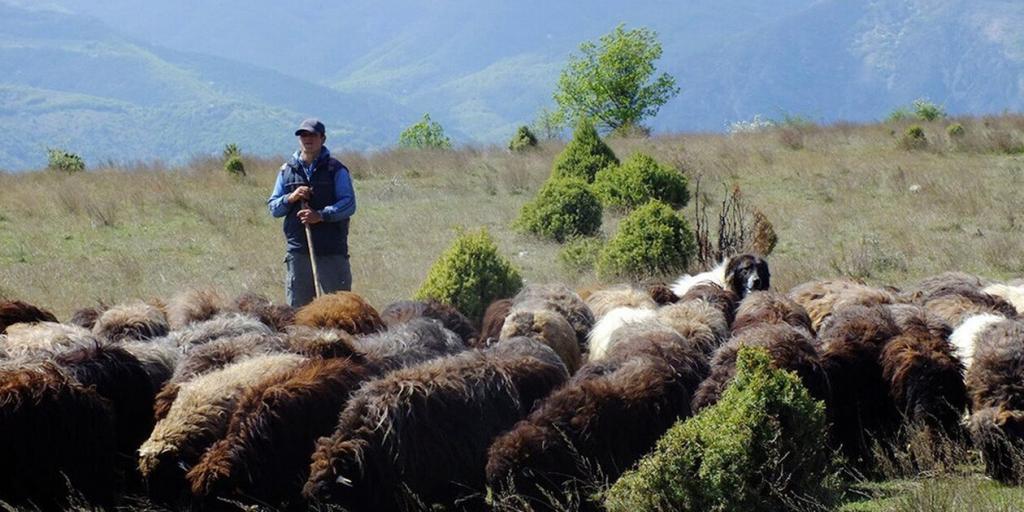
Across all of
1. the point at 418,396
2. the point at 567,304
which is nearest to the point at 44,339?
the point at 418,396

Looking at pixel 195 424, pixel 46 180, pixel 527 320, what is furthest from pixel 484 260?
pixel 46 180

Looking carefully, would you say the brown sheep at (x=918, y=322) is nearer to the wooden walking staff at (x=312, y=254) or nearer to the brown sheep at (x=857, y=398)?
the brown sheep at (x=857, y=398)

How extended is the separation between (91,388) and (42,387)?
0.29 metres

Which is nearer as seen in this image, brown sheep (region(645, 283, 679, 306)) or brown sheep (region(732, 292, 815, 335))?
brown sheep (region(732, 292, 815, 335))

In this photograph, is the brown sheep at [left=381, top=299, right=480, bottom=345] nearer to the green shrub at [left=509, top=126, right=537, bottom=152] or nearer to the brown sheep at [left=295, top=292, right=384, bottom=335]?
the brown sheep at [left=295, top=292, right=384, bottom=335]

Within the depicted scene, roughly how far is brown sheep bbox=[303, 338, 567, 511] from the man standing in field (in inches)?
144

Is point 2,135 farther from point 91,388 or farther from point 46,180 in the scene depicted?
point 91,388

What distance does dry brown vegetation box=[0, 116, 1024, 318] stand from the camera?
16031mm

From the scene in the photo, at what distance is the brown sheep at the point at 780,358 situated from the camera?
820 centimetres

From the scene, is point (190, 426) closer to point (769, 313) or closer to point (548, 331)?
point (548, 331)

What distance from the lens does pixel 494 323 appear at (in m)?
10.5

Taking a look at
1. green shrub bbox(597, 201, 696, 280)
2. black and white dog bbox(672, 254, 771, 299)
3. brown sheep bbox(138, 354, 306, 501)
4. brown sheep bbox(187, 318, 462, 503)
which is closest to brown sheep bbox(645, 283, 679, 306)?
black and white dog bbox(672, 254, 771, 299)

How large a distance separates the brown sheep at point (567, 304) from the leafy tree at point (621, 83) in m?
37.5

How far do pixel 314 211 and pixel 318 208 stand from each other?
229 millimetres
